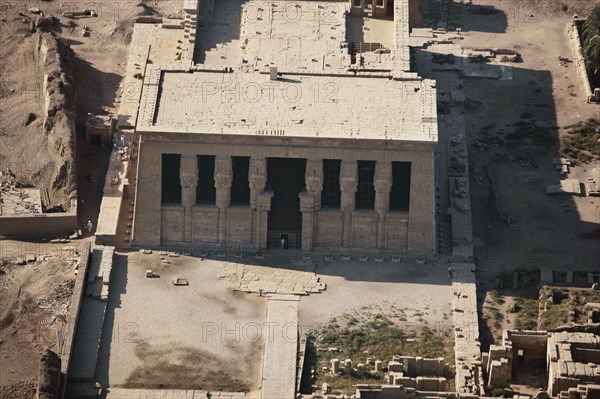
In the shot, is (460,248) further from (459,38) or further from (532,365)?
(459,38)

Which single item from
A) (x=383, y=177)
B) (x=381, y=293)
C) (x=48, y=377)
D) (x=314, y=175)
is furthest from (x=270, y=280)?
(x=48, y=377)

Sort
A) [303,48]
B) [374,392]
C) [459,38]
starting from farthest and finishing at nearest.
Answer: [459,38] < [303,48] < [374,392]

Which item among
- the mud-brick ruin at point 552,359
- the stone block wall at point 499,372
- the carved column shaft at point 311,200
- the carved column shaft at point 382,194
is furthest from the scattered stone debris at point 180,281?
the stone block wall at point 499,372

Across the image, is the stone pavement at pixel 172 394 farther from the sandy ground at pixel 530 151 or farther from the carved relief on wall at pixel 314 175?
the sandy ground at pixel 530 151

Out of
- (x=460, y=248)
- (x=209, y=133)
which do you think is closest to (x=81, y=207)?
(x=209, y=133)

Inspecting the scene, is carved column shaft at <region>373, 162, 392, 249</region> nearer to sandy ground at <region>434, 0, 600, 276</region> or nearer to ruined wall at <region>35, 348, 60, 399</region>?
sandy ground at <region>434, 0, 600, 276</region>

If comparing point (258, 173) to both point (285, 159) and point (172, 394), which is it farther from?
point (172, 394)
